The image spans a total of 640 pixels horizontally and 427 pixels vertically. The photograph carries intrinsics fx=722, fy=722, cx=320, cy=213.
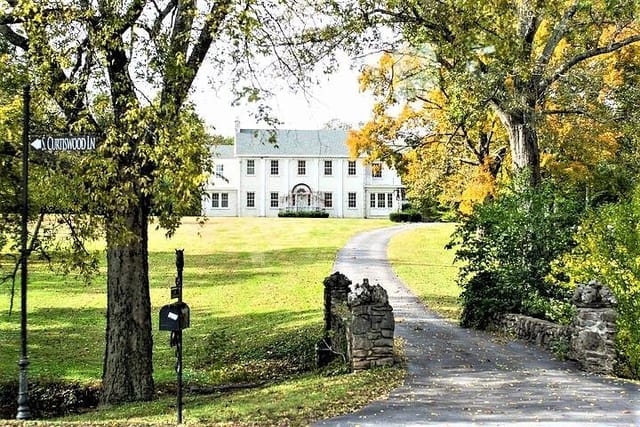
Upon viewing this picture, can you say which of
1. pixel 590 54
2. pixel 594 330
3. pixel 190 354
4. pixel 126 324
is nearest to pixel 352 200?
pixel 590 54

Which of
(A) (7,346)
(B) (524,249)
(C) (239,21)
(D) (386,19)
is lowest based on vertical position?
(A) (7,346)

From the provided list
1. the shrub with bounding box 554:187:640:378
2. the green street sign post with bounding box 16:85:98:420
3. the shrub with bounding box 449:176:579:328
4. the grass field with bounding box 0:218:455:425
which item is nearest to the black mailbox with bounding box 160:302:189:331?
the grass field with bounding box 0:218:455:425

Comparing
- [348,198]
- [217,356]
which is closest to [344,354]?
[217,356]

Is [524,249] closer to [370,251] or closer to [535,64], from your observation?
[535,64]

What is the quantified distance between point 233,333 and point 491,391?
31.1 feet

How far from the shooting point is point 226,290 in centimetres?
2419

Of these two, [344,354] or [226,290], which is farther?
[226,290]

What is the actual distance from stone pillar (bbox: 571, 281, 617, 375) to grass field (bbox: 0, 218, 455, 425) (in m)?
2.86

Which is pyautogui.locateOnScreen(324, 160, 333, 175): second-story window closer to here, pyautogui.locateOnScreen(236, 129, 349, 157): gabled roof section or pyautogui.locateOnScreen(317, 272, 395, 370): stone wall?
pyautogui.locateOnScreen(236, 129, 349, 157): gabled roof section

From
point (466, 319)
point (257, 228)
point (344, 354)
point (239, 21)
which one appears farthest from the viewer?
point (257, 228)

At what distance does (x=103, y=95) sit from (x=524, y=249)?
28.2 ft

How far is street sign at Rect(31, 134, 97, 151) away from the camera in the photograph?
29.5ft

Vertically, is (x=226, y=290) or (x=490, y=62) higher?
(x=490, y=62)

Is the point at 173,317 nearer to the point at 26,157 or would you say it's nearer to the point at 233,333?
the point at 26,157
